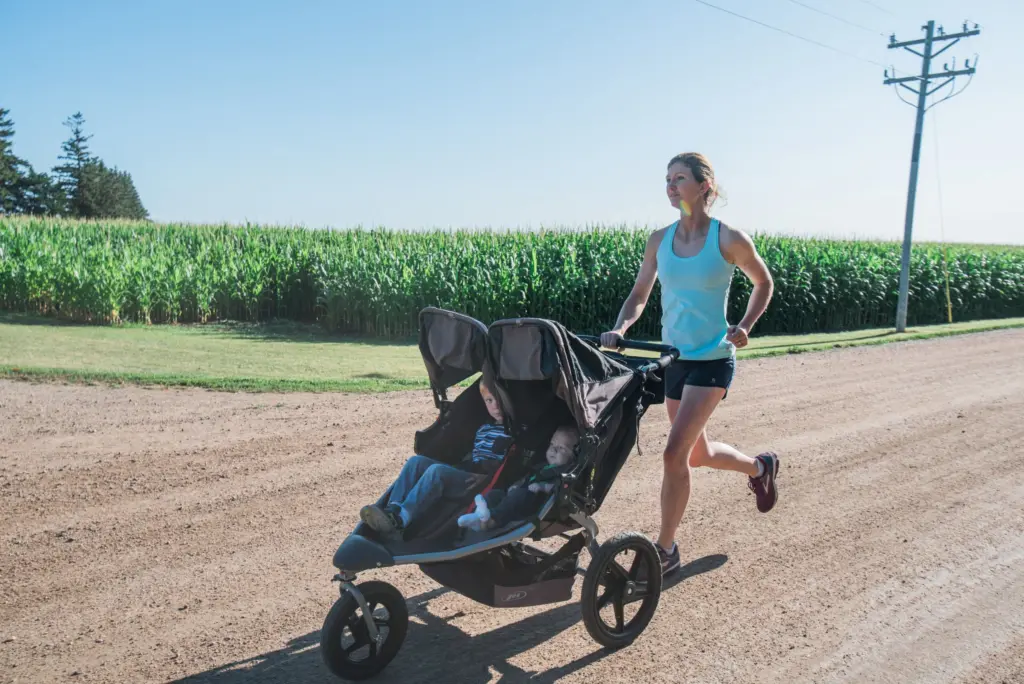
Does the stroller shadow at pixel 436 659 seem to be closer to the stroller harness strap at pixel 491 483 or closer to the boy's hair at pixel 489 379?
the stroller harness strap at pixel 491 483

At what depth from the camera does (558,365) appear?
3.90 m

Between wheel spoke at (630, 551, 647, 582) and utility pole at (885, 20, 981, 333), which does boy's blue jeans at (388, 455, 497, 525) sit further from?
utility pole at (885, 20, 981, 333)

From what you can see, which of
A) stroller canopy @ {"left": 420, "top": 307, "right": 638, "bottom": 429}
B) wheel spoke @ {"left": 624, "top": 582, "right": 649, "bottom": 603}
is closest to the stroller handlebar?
stroller canopy @ {"left": 420, "top": 307, "right": 638, "bottom": 429}

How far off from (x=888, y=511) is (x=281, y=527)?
157 inches

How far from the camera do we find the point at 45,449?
23.0 ft

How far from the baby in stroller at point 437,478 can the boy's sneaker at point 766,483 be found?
2033 millimetres

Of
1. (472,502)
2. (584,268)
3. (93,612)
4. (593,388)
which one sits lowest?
(93,612)

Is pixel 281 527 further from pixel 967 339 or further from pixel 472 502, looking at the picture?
pixel 967 339

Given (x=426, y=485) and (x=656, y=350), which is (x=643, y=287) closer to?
(x=656, y=350)

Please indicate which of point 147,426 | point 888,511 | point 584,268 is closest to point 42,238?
point 584,268

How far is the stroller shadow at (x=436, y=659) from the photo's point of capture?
12.1ft

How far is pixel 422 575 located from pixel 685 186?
247cm

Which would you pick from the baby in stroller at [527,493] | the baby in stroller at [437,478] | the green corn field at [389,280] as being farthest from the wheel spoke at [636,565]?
the green corn field at [389,280]

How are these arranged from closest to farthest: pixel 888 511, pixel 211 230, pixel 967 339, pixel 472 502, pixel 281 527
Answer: pixel 472 502 < pixel 281 527 < pixel 888 511 < pixel 967 339 < pixel 211 230
